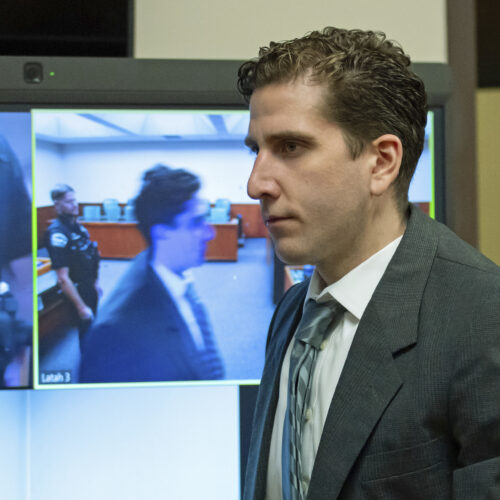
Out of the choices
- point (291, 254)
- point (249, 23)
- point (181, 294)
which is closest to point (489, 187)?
point (249, 23)

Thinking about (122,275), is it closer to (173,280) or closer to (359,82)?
(173,280)

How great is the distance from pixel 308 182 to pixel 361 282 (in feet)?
0.56

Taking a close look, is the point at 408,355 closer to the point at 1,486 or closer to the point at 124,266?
the point at 124,266

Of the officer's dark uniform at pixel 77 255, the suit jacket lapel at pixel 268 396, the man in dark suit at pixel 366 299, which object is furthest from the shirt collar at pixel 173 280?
the man in dark suit at pixel 366 299

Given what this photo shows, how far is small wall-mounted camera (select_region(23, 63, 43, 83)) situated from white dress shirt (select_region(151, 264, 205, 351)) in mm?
516

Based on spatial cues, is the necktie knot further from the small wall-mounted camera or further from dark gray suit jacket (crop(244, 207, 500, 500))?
the small wall-mounted camera

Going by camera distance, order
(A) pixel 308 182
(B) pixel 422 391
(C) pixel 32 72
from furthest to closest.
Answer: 1. (C) pixel 32 72
2. (A) pixel 308 182
3. (B) pixel 422 391

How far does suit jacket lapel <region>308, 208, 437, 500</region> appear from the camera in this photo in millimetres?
790

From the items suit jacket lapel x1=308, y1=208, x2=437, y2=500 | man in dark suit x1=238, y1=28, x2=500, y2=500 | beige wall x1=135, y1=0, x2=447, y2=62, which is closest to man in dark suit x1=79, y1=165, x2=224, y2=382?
beige wall x1=135, y1=0, x2=447, y2=62

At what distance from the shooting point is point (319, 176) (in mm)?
908

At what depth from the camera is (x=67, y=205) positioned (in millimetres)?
1486

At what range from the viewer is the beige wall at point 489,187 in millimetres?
1658

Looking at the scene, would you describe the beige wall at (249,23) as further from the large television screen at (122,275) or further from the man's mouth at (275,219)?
the man's mouth at (275,219)

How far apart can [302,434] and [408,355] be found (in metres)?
0.21
